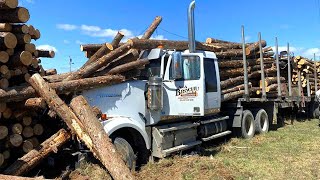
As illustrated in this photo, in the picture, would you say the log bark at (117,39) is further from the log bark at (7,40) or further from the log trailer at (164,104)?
the log bark at (7,40)

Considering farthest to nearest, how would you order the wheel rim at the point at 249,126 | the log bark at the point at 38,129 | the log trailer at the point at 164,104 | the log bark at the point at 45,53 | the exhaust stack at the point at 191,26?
the wheel rim at the point at 249,126 → the exhaust stack at the point at 191,26 → the log bark at the point at 45,53 → the log trailer at the point at 164,104 → the log bark at the point at 38,129

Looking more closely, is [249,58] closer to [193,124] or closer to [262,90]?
[262,90]

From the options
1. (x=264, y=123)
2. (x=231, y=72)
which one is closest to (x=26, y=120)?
(x=231, y=72)

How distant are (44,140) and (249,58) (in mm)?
9537

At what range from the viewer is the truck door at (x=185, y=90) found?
9.00m

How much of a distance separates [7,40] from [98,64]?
6.30 ft

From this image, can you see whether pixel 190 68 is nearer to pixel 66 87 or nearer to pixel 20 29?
pixel 66 87

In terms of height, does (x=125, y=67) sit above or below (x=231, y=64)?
below

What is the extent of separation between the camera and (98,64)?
8.02 metres

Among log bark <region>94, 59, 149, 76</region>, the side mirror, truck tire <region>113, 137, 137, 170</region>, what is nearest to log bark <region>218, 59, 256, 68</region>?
the side mirror

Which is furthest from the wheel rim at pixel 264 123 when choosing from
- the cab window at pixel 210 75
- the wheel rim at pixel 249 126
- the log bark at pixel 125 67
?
the log bark at pixel 125 67

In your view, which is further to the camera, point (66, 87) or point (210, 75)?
point (210, 75)

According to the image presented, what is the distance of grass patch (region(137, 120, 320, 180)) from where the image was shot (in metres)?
7.65

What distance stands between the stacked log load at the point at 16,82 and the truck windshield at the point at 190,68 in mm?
3261
